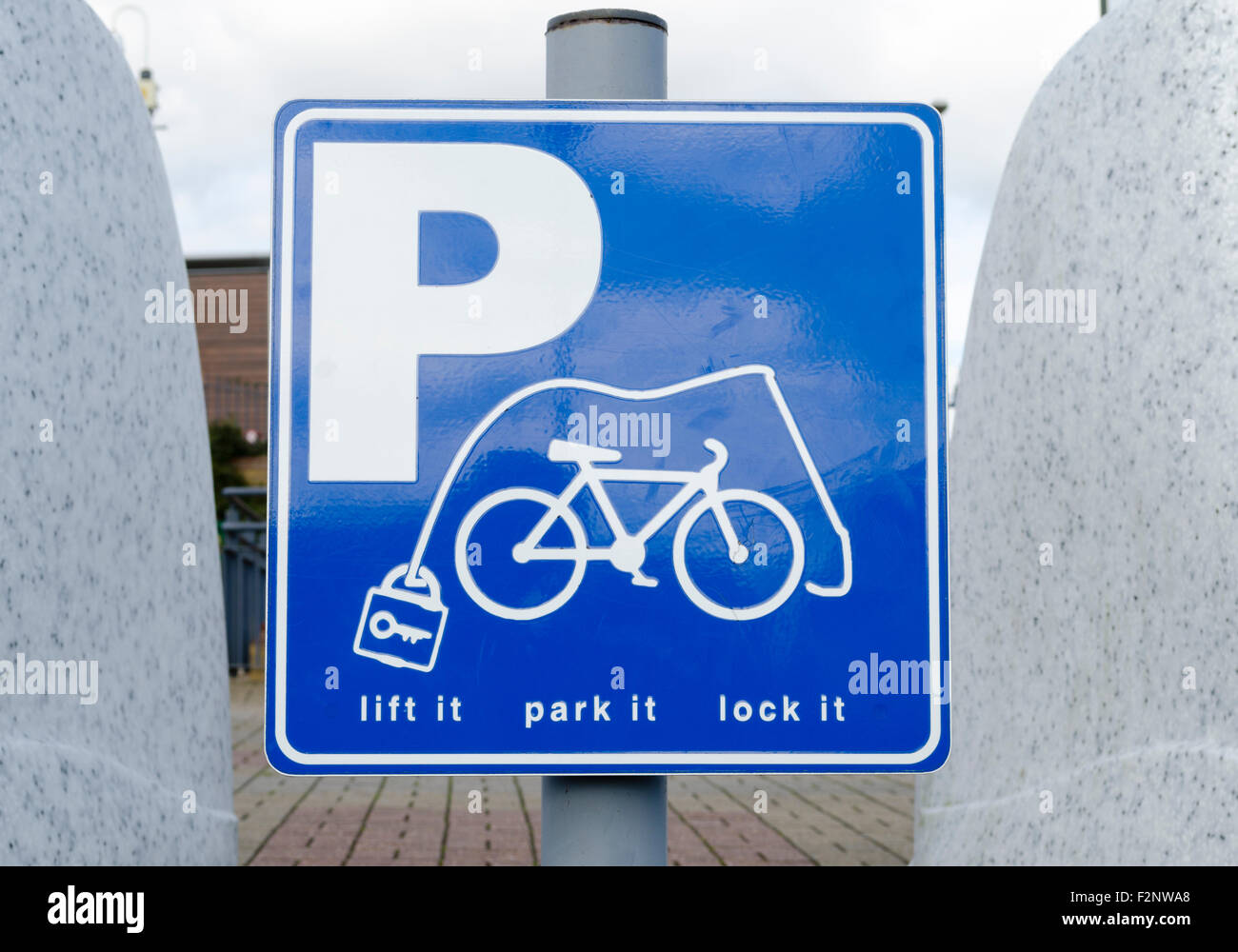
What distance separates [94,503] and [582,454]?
1.59 meters

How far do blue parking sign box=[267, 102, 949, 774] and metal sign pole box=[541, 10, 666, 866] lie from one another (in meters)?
0.08

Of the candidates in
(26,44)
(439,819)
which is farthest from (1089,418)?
(439,819)

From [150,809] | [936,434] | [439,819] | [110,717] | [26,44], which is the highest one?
[26,44]

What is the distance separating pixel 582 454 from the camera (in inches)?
44.8

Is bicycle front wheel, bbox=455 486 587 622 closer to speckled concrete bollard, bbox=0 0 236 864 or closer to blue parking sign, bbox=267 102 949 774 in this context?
blue parking sign, bbox=267 102 949 774

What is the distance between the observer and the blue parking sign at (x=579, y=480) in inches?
44.9

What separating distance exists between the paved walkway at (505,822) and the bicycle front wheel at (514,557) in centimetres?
306

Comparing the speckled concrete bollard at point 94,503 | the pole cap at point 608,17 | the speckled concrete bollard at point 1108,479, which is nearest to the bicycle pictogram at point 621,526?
the pole cap at point 608,17

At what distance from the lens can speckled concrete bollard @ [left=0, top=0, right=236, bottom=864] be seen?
2.19m

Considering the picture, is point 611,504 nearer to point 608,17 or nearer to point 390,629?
point 390,629

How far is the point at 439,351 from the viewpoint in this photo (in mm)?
1150

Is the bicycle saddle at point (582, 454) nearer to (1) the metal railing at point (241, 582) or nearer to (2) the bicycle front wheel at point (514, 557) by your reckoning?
(2) the bicycle front wheel at point (514, 557)
